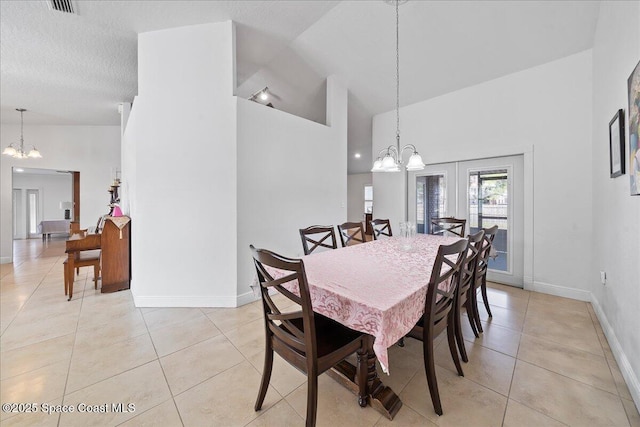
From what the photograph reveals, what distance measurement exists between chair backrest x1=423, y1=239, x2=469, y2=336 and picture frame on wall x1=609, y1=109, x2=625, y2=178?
4.73 feet

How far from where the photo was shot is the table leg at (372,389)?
142 centimetres

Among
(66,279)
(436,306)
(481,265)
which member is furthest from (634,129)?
(66,279)

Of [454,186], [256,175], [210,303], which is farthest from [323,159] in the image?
[210,303]

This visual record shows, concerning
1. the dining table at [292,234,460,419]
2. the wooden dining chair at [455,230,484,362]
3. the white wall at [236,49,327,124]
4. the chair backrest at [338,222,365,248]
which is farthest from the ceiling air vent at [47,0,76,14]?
the wooden dining chair at [455,230,484,362]

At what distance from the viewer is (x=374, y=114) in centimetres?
486

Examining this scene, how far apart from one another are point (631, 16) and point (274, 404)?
3.34 metres

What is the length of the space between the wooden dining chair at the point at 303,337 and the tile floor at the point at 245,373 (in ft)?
0.97

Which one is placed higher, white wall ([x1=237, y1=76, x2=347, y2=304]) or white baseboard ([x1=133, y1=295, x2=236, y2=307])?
white wall ([x1=237, y1=76, x2=347, y2=304])

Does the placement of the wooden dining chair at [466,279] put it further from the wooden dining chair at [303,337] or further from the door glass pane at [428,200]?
the door glass pane at [428,200]

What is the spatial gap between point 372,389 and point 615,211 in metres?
2.34

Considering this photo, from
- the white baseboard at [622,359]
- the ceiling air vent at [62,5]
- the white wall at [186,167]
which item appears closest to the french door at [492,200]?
the white baseboard at [622,359]

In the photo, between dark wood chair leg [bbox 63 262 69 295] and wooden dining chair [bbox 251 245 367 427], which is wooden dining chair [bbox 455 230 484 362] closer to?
wooden dining chair [bbox 251 245 367 427]

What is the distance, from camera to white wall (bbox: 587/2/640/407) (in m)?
1.59

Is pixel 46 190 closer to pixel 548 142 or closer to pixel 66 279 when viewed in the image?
pixel 66 279
